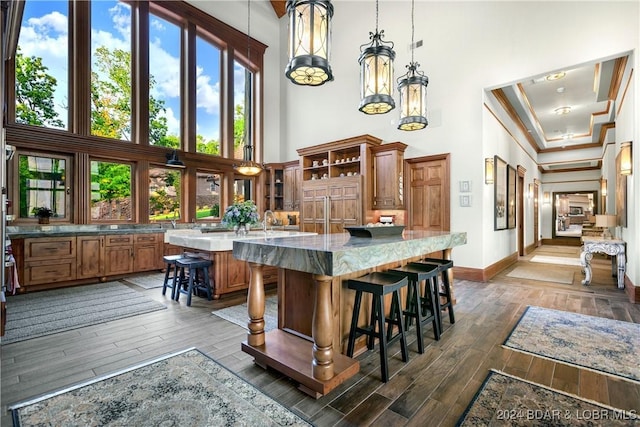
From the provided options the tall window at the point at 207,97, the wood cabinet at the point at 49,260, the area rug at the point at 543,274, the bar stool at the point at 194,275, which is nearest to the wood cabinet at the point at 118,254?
the wood cabinet at the point at 49,260

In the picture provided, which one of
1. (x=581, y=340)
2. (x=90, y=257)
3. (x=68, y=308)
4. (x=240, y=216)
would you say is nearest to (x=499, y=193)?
(x=581, y=340)

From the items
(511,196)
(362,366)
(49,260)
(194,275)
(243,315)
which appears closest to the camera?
(362,366)

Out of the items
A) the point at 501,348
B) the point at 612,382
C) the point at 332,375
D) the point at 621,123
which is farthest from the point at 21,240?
the point at 621,123

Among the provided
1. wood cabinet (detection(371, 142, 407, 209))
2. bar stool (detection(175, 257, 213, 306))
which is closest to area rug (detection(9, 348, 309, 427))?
bar stool (detection(175, 257, 213, 306))

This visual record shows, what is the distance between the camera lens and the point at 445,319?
3.35 metres

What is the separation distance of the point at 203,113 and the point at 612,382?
8.09 metres

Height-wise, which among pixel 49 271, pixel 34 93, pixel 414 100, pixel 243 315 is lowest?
pixel 243 315

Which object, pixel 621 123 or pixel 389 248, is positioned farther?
pixel 621 123

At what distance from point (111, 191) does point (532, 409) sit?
7.03 meters

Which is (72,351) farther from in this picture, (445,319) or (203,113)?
(203,113)

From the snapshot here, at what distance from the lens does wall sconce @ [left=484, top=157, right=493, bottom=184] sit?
5.39 meters

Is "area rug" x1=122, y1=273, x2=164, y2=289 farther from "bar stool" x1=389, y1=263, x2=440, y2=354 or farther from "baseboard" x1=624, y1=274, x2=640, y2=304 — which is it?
"baseboard" x1=624, y1=274, x2=640, y2=304

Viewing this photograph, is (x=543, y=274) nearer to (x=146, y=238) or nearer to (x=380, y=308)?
(x=380, y=308)

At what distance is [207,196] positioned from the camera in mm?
7484
